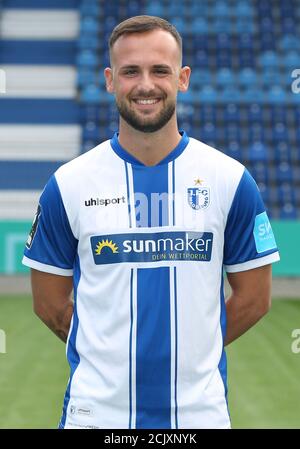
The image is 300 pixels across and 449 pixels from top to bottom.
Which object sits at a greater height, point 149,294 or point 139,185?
point 139,185

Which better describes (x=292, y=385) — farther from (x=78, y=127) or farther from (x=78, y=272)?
(x=78, y=127)

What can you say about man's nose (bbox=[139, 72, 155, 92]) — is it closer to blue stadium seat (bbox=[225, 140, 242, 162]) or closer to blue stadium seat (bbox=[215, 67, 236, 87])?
blue stadium seat (bbox=[225, 140, 242, 162])

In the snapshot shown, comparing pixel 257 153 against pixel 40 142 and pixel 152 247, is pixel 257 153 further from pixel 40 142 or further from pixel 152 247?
pixel 152 247

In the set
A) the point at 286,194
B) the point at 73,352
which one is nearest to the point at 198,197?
the point at 73,352

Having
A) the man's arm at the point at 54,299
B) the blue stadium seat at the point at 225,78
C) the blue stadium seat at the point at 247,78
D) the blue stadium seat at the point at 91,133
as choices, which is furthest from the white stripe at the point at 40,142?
the man's arm at the point at 54,299

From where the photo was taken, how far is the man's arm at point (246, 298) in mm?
2332

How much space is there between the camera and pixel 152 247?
2123 millimetres

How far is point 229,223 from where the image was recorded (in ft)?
7.25

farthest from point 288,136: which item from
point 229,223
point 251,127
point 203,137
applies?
point 229,223

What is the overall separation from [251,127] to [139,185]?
15.8 m

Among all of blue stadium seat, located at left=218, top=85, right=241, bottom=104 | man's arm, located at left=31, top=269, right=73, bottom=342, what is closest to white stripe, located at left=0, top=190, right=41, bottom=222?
blue stadium seat, located at left=218, top=85, right=241, bottom=104

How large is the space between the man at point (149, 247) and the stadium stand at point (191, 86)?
13.8 metres

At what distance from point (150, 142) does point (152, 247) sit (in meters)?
0.32

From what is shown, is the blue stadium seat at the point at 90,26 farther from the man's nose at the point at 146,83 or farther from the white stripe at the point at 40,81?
the man's nose at the point at 146,83
